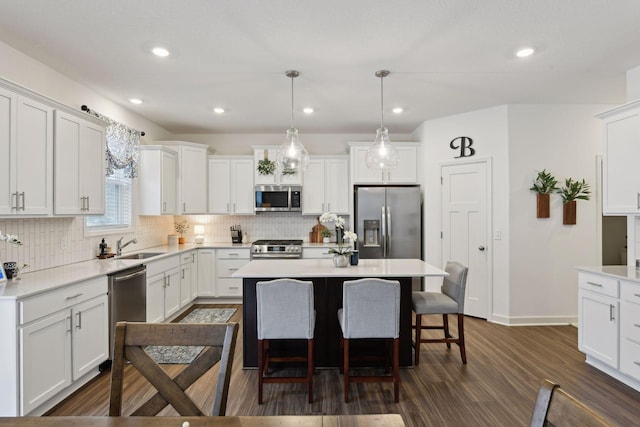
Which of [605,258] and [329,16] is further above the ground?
[329,16]

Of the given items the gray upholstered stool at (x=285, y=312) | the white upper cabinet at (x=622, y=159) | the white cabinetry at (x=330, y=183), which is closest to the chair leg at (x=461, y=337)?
the gray upholstered stool at (x=285, y=312)

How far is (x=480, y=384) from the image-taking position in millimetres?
2750

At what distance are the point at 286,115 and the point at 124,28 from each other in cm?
243

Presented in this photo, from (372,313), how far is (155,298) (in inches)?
102

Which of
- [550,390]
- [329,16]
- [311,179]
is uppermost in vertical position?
[329,16]

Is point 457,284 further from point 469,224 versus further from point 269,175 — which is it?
point 269,175

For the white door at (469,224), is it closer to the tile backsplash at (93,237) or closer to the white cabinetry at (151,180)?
the tile backsplash at (93,237)

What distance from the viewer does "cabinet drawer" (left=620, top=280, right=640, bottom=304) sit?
2.59 metres

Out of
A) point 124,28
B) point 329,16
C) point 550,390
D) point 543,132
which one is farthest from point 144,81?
point 543,132

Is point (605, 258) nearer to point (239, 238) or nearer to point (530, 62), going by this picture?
point (530, 62)

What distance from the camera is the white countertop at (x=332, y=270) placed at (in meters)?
2.79

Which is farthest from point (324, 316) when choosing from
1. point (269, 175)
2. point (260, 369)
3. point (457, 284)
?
point (269, 175)

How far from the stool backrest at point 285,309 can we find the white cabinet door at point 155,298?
5.90ft

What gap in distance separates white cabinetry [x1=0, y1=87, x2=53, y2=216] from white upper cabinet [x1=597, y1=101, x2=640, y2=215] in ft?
15.8
